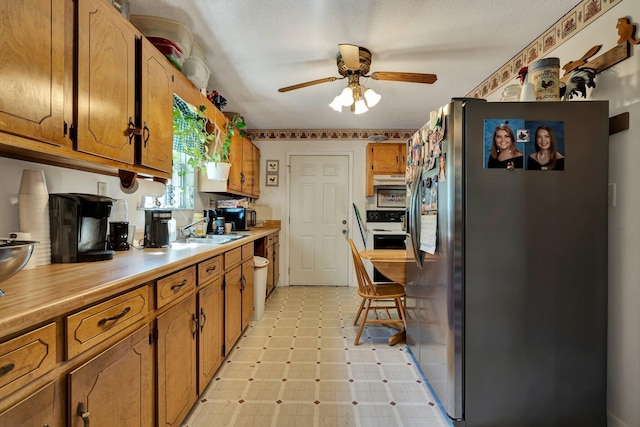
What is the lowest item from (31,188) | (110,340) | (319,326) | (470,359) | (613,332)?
(319,326)

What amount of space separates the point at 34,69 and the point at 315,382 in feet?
6.70

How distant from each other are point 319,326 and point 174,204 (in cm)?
174

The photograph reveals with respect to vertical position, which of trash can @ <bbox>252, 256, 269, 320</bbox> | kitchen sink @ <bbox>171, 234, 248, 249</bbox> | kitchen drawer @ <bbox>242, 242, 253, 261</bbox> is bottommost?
trash can @ <bbox>252, 256, 269, 320</bbox>

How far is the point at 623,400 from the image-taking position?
1457mm

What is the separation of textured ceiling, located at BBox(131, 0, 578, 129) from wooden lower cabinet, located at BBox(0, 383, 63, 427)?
1.93m

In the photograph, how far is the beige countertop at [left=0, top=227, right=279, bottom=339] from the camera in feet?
2.28

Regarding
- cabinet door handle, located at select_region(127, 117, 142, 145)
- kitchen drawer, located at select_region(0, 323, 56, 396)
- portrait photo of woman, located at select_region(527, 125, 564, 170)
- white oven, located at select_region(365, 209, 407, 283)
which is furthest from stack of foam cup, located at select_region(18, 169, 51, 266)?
white oven, located at select_region(365, 209, 407, 283)

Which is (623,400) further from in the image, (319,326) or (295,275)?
(295,275)

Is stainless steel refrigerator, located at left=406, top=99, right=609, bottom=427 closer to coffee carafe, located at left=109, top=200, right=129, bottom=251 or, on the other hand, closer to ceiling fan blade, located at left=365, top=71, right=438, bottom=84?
ceiling fan blade, located at left=365, top=71, right=438, bottom=84

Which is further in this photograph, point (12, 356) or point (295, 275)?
→ point (295, 275)

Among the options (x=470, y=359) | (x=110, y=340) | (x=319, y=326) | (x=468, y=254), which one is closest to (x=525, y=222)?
(x=468, y=254)

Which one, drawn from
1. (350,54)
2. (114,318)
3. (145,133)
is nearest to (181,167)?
(145,133)

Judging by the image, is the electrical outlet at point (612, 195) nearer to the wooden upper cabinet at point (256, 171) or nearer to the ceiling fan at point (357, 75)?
the ceiling fan at point (357, 75)

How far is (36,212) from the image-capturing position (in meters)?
1.22
